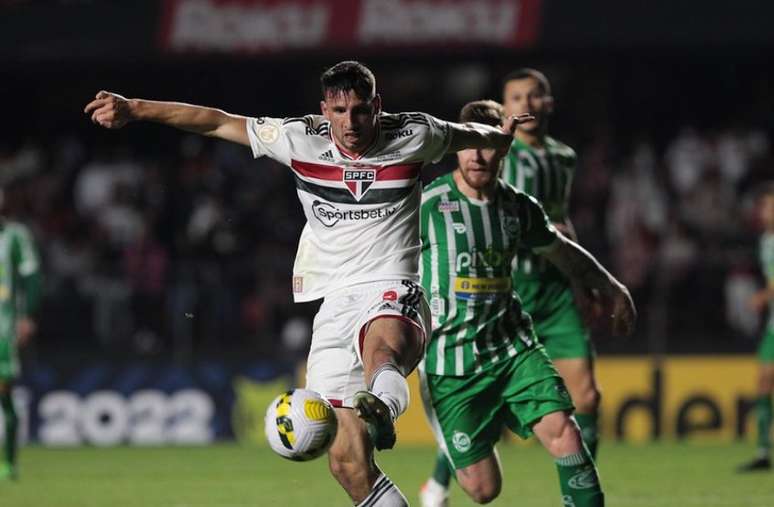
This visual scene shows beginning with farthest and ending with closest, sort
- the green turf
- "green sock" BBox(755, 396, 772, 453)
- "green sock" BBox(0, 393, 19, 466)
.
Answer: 1. "green sock" BBox(755, 396, 772, 453)
2. "green sock" BBox(0, 393, 19, 466)
3. the green turf

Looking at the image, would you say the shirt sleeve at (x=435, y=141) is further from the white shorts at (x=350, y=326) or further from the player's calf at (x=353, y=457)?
the player's calf at (x=353, y=457)

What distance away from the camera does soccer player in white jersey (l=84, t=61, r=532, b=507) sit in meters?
6.07

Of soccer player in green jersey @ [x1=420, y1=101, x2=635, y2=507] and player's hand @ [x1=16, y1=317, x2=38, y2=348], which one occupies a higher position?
soccer player in green jersey @ [x1=420, y1=101, x2=635, y2=507]

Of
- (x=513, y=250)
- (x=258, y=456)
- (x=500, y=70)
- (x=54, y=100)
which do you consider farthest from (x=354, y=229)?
(x=54, y=100)

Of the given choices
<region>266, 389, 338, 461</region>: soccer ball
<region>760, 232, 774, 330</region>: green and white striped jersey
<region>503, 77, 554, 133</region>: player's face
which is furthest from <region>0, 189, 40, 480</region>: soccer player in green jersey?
<region>266, 389, 338, 461</region>: soccer ball

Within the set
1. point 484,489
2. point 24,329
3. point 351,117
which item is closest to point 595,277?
point 484,489

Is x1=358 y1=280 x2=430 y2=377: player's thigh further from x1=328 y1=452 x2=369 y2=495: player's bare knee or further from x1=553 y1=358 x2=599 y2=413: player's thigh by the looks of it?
x1=553 y1=358 x2=599 y2=413: player's thigh

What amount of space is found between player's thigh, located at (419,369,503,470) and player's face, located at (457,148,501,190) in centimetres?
91

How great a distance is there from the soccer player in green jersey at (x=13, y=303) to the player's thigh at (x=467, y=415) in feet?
16.4

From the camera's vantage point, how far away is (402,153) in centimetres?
640

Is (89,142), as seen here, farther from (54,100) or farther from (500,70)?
(500,70)

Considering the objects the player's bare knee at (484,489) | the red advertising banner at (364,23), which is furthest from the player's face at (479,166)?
the red advertising banner at (364,23)

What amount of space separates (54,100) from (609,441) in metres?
10.6

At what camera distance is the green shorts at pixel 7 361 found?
11.5 meters
